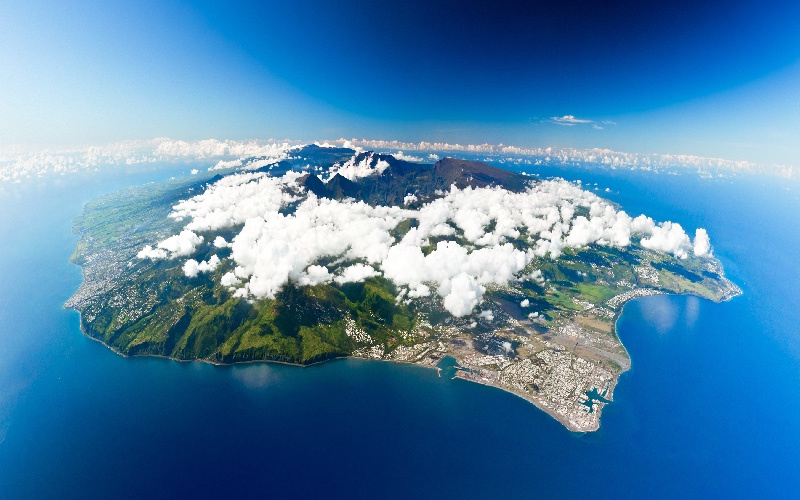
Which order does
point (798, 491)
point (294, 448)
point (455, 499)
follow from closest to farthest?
point (455, 499) < point (798, 491) < point (294, 448)

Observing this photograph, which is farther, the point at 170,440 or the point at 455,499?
the point at 170,440

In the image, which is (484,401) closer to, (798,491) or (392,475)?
(392,475)

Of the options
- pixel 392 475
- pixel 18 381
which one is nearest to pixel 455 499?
pixel 392 475

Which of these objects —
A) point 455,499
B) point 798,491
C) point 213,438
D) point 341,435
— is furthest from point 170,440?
point 798,491

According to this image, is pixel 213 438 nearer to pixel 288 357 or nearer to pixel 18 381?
pixel 288 357

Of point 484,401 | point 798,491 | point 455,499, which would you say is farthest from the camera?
point 484,401

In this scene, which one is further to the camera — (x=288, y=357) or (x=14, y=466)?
(x=288, y=357)

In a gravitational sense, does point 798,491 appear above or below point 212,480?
above

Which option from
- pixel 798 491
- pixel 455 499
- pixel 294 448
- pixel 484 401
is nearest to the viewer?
pixel 455 499

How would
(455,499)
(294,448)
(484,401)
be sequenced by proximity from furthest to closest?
(484,401)
(294,448)
(455,499)
